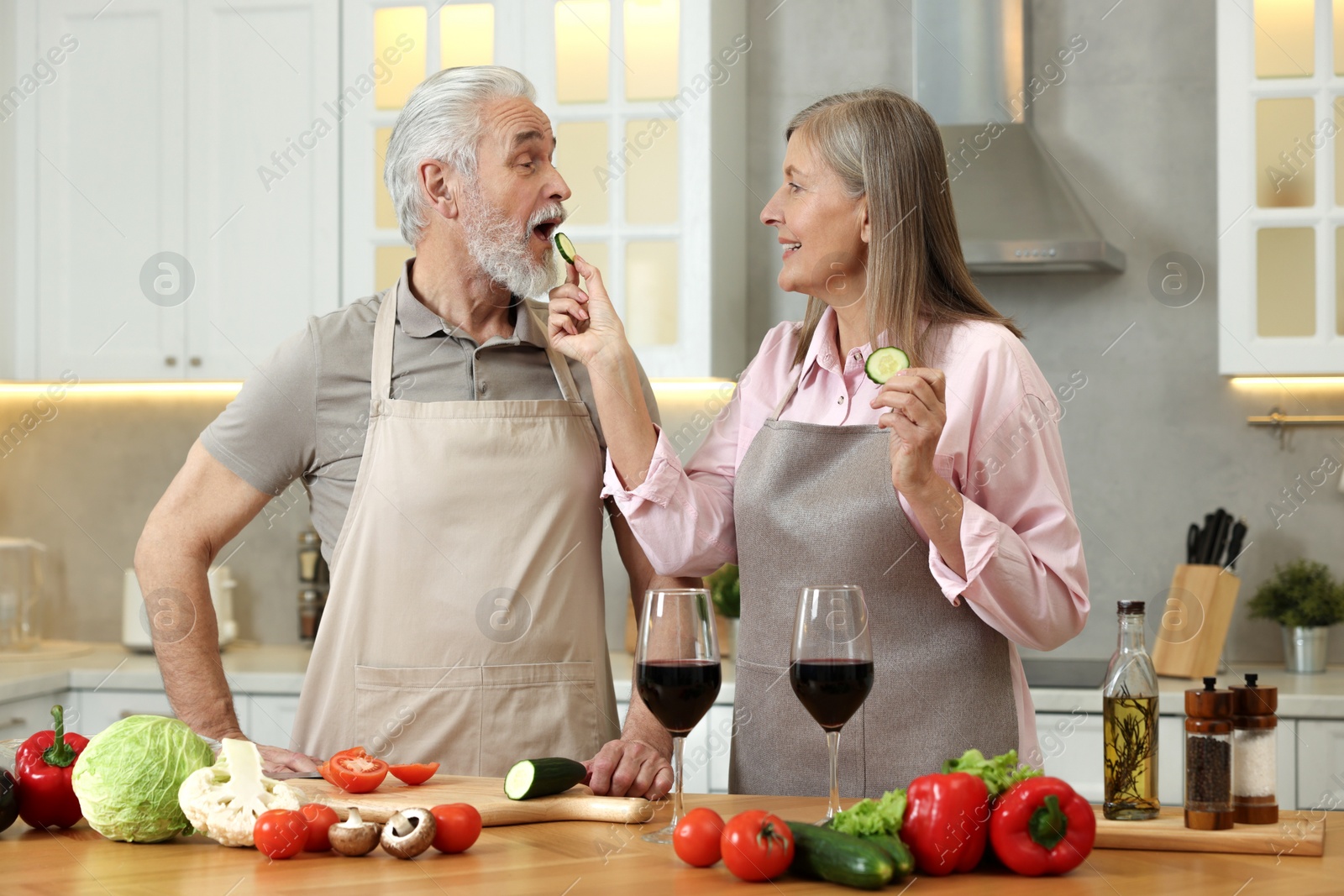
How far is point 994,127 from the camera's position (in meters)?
3.30

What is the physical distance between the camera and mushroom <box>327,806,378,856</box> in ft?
3.77

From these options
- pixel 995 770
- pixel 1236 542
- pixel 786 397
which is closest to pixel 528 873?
pixel 995 770

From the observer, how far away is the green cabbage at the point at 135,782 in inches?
46.7

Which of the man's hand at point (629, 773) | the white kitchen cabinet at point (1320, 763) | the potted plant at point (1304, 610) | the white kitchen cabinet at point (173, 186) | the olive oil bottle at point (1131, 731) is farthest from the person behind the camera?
the white kitchen cabinet at point (173, 186)

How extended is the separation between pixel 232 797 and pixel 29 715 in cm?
221

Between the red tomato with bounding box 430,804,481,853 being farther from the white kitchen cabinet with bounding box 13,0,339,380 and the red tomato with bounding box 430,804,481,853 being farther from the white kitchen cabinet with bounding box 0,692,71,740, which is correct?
the white kitchen cabinet with bounding box 13,0,339,380

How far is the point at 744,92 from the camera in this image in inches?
137

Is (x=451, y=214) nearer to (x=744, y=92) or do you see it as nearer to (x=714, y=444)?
(x=714, y=444)

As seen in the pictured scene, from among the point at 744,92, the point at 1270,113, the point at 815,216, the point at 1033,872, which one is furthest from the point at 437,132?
the point at 1270,113

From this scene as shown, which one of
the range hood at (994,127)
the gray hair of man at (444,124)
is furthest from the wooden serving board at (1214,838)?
the range hood at (994,127)

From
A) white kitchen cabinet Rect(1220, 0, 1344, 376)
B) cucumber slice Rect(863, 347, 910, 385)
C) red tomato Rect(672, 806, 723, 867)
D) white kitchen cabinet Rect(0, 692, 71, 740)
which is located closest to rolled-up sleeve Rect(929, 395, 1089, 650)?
cucumber slice Rect(863, 347, 910, 385)

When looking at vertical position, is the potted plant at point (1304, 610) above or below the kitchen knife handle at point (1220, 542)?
below

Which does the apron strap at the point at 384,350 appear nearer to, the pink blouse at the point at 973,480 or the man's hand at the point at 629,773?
the pink blouse at the point at 973,480

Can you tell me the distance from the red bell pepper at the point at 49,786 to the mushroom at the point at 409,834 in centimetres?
33
